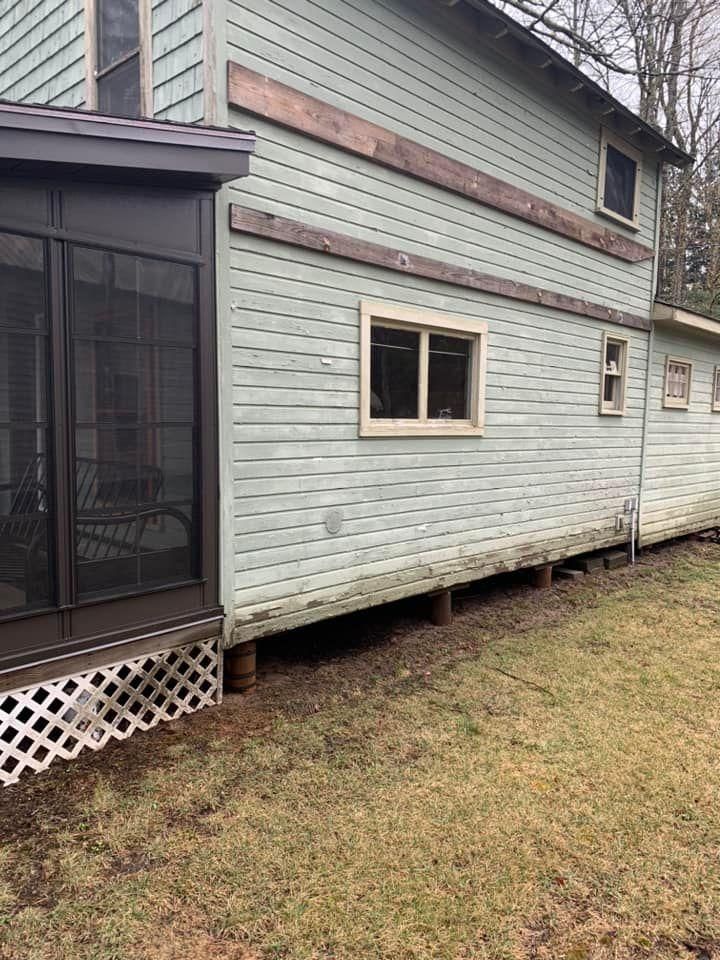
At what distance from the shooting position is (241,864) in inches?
112

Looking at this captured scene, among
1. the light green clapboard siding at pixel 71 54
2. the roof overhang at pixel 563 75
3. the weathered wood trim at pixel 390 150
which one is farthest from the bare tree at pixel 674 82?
the light green clapboard siding at pixel 71 54

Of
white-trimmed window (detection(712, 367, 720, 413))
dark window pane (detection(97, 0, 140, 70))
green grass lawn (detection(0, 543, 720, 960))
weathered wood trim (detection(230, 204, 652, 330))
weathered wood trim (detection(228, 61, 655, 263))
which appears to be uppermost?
dark window pane (detection(97, 0, 140, 70))

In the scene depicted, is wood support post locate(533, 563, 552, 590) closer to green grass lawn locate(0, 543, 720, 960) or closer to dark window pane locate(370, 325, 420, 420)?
green grass lawn locate(0, 543, 720, 960)

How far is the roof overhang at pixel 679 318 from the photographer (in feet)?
28.5

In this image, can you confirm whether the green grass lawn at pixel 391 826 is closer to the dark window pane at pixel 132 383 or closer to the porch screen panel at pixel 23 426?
the porch screen panel at pixel 23 426

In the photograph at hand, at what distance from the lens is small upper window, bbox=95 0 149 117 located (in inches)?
177

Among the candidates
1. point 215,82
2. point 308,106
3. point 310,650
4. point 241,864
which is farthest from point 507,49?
point 241,864

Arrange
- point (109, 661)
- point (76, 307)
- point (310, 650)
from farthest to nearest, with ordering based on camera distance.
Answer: point (310, 650)
point (109, 661)
point (76, 307)

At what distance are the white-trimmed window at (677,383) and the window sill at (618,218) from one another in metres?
2.09

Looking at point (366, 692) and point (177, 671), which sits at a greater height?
point (177, 671)

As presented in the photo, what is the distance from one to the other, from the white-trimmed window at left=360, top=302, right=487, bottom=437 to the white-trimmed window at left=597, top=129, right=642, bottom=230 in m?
3.01

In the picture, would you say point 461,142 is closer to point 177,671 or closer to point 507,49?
point 507,49

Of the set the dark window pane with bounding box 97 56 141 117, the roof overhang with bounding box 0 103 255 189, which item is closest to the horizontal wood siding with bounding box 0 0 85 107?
the dark window pane with bounding box 97 56 141 117

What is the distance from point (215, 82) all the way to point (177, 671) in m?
3.57
